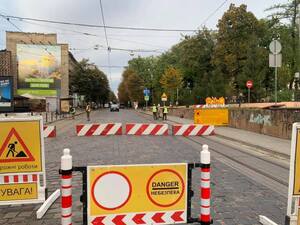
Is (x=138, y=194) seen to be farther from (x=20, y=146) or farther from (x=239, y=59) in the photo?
(x=239, y=59)

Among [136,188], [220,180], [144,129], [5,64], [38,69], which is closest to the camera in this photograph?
[136,188]

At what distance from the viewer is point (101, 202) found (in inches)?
173

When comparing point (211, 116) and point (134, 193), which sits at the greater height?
point (134, 193)

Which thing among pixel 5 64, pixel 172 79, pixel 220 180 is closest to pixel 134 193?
pixel 220 180

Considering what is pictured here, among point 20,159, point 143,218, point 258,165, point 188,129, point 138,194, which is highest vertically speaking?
point 20,159

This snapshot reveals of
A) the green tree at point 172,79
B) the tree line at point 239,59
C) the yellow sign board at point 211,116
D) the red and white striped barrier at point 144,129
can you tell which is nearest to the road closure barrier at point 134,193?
Result: the red and white striped barrier at point 144,129

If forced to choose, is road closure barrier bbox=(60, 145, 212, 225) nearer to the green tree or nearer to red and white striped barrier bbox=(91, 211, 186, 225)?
red and white striped barrier bbox=(91, 211, 186, 225)

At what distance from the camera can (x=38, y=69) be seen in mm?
64938

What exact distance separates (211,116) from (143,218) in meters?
22.2

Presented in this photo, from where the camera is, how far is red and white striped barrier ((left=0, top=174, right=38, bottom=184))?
235 inches

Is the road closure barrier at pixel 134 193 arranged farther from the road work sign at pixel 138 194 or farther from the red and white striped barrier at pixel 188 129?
the red and white striped barrier at pixel 188 129

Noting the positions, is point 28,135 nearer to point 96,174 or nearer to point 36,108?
point 96,174

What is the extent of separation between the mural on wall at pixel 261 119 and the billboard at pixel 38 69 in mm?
49634

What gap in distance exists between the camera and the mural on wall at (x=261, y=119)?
18881mm
